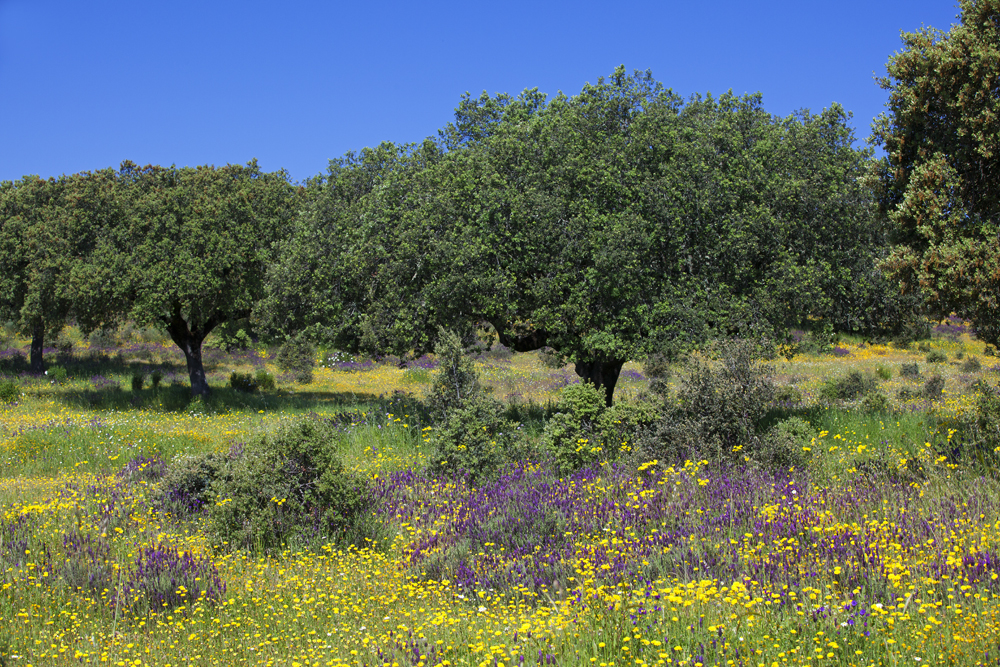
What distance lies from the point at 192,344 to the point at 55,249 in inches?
217

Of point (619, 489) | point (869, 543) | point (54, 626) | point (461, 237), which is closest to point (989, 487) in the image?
point (869, 543)

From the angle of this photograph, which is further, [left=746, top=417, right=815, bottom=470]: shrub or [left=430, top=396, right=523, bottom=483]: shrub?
[left=430, top=396, right=523, bottom=483]: shrub

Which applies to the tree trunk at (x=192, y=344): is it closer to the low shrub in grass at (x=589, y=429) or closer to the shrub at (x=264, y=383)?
the shrub at (x=264, y=383)

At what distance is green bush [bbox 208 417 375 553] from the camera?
8180 millimetres

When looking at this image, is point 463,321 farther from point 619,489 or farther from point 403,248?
point 619,489

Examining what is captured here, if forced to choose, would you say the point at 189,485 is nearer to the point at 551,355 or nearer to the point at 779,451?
the point at 779,451

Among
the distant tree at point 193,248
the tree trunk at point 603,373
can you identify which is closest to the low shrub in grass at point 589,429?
the tree trunk at point 603,373

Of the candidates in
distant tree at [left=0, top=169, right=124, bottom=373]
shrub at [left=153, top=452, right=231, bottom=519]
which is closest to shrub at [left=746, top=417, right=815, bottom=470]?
shrub at [left=153, top=452, right=231, bottom=519]

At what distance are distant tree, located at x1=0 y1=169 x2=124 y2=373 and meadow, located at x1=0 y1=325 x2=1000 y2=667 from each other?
15220 mm

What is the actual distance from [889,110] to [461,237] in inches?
316

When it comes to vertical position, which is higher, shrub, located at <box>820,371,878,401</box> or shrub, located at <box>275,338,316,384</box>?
shrub, located at <box>275,338,316,384</box>

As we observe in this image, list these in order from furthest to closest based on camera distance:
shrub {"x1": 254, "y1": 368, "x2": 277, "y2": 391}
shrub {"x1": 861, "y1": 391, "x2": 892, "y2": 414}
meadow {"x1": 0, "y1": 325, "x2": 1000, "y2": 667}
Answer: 1. shrub {"x1": 254, "y1": 368, "x2": 277, "y2": 391}
2. shrub {"x1": 861, "y1": 391, "x2": 892, "y2": 414}
3. meadow {"x1": 0, "y1": 325, "x2": 1000, "y2": 667}

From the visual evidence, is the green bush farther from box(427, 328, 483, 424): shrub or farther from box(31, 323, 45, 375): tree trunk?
box(31, 323, 45, 375): tree trunk

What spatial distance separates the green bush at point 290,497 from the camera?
322 inches
